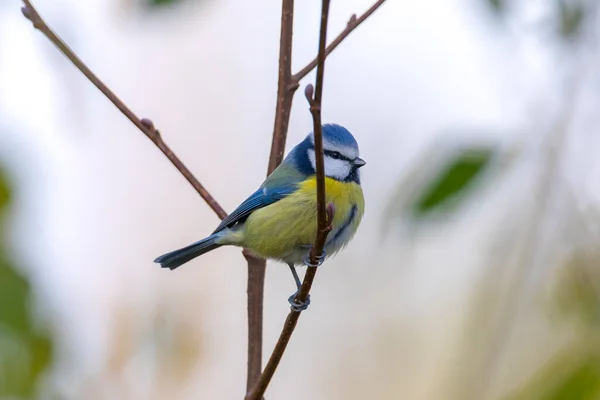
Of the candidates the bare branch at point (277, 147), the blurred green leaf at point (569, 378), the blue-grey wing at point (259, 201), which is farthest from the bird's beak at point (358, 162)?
the blurred green leaf at point (569, 378)

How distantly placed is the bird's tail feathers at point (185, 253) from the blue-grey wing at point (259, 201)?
8 centimetres

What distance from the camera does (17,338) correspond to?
1010 millimetres

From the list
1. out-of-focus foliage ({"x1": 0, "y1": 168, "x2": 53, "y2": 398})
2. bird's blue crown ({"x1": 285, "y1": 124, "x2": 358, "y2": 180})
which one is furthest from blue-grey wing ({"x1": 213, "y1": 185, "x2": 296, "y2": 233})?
out-of-focus foliage ({"x1": 0, "y1": 168, "x2": 53, "y2": 398})

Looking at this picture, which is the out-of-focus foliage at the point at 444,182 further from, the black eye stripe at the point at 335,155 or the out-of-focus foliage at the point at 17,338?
the black eye stripe at the point at 335,155

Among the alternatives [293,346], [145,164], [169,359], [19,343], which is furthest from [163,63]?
[19,343]

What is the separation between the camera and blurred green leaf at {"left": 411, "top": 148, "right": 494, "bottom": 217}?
867 millimetres

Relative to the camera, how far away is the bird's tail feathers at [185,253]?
6.95 ft

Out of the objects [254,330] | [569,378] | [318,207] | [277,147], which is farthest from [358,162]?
[569,378]

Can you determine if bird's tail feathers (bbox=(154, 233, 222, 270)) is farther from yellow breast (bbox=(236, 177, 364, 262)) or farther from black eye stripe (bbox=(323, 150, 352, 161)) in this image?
black eye stripe (bbox=(323, 150, 352, 161))

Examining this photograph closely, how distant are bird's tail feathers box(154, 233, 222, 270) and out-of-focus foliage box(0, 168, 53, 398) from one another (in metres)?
1.03

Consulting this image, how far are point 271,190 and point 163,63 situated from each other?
2.80 metres

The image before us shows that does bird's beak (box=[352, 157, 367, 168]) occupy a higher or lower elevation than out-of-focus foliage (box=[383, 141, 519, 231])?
lower

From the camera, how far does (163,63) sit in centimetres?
458

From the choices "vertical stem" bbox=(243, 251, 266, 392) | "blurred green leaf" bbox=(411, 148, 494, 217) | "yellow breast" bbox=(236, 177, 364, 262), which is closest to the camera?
"blurred green leaf" bbox=(411, 148, 494, 217)
